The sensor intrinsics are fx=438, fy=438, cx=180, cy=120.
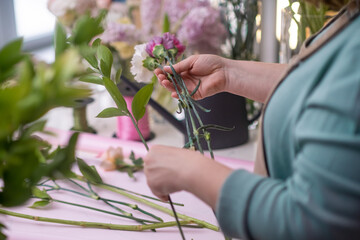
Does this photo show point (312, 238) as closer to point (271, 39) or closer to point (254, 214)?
point (254, 214)

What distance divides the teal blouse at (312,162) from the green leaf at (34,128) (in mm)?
151

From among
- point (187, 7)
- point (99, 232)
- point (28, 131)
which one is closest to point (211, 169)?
point (28, 131)

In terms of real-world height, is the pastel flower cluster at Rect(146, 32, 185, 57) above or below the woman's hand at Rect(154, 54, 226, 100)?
above

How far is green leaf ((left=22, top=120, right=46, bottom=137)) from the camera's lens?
0.31 m

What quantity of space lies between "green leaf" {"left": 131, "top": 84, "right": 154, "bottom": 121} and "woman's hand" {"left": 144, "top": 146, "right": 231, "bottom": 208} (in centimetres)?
9

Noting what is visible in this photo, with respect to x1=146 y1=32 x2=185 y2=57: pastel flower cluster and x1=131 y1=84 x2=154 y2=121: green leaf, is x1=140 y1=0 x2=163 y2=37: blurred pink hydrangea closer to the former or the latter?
x1=146 y1=32 x2=185 y2=57: pastel flower cluster

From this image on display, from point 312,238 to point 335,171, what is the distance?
0.18 feet

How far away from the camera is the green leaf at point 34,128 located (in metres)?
0.31

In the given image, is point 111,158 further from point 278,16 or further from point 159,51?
point 278,16

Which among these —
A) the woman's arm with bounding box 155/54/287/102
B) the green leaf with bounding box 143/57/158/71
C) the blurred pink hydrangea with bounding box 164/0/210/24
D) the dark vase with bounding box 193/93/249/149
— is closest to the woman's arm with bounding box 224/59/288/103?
the woman's arm with bounding box 155/54/287/102

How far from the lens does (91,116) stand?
3.74 feet

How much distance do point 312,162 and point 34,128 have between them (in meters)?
0.20

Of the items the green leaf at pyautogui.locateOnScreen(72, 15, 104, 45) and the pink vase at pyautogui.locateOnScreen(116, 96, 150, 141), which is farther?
the pink vase at pyautogui.locateOnScreen(116, 96, 150, 141)

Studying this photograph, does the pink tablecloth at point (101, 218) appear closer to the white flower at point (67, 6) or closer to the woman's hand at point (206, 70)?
the woman's hand at point (206, 70)
